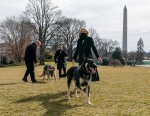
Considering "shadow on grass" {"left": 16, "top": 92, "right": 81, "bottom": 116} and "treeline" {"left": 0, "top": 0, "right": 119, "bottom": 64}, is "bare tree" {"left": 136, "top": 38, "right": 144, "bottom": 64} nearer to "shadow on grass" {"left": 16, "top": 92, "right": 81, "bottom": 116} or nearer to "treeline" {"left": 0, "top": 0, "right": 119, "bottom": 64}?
"treeline" {"left": 0, "top": 0, "right": 119, "bottom": 64}

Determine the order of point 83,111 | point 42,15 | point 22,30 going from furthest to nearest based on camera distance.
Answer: point 22,30, point 42,15, point 83,111

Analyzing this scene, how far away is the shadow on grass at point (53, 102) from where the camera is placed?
8689 mm

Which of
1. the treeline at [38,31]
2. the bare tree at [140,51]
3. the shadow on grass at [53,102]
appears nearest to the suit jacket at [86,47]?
the shadow on grass at [53,102]

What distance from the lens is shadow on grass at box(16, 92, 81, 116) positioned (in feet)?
28.5

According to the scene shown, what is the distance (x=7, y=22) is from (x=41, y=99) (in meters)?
67.3

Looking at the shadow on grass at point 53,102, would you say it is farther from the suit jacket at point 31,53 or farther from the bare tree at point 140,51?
the bare tree at point 140,51

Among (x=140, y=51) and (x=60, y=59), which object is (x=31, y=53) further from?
(x=140, y=51)

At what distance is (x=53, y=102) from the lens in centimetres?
1013

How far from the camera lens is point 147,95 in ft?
38.4

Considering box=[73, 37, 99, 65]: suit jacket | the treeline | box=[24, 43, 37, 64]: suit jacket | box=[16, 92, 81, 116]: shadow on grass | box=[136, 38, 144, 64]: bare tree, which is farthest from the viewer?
box=[136, 38, 144, 64]: bare tree

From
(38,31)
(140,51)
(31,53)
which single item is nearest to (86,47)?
(31,53)

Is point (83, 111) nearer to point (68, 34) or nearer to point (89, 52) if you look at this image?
point (89, 52)

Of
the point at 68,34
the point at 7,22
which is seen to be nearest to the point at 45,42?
the point at 7,22

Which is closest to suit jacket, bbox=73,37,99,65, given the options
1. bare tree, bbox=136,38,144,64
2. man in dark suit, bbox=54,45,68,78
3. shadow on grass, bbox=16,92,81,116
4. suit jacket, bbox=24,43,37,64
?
shadow on grass, bbox=16,92,81,116
